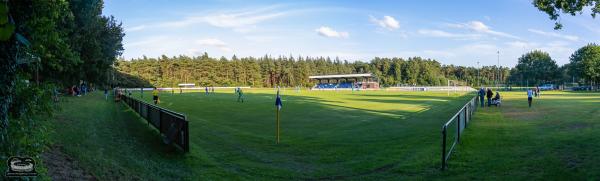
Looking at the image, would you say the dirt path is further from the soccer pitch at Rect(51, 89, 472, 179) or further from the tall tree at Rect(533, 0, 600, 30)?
the tall tree at Rect(533, 0, 600, 30)

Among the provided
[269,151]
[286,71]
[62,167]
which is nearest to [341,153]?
[269,151]

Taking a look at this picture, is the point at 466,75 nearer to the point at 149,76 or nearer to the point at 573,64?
the point at 573,64

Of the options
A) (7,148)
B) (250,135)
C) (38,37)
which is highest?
(38,37)

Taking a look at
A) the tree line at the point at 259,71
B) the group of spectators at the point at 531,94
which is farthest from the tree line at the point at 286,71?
the group of spectators at the point at 531,94

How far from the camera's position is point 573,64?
100000mm

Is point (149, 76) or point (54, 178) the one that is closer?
point (54, 178)

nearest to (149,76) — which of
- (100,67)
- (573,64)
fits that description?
(100,67)

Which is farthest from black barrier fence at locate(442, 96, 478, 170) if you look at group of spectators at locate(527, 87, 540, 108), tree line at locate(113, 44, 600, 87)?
tree line at locate(113, 44, 600, 87)

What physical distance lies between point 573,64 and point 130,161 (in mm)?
115324

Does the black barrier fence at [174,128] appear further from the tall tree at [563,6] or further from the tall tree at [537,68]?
the tall tree at [537,68]

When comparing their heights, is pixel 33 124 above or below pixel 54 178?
above

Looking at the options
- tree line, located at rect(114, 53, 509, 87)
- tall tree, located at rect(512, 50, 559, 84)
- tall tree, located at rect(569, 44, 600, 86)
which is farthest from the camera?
tree line, located at rect(114, 53, 509, 87)

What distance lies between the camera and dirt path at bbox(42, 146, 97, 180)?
679 centimetres

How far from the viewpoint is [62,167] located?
737cm
